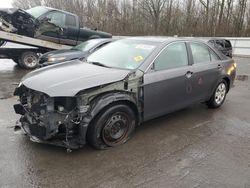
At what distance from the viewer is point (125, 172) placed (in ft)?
10.6

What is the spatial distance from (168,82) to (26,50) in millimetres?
8152

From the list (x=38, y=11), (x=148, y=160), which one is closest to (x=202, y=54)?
(x=148, y=160)

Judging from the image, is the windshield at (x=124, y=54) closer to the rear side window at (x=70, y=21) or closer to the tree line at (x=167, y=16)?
the rear side window at (x=70, y=21)

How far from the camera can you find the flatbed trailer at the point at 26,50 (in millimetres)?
9930

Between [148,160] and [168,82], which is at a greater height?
[168,82]

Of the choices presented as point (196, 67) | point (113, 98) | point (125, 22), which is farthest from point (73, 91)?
point (125, 22)

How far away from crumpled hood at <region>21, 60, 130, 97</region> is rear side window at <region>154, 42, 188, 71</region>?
694 millimetres

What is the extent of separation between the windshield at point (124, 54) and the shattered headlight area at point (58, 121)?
1.22 metres

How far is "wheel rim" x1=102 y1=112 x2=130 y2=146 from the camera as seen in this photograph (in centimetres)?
372

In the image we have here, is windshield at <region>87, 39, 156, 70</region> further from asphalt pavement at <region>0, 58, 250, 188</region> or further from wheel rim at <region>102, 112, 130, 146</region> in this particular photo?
asphalt pavement at <region>0, 58, 250, 188</region>

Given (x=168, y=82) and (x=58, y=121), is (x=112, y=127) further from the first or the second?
(x=168, y=82)

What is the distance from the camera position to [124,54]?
178 inches

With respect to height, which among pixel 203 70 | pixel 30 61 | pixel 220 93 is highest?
pixel 203 70

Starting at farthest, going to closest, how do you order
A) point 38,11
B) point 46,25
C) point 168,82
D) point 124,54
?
point 38,11
point 46,25
point 124,54
point 168,82
